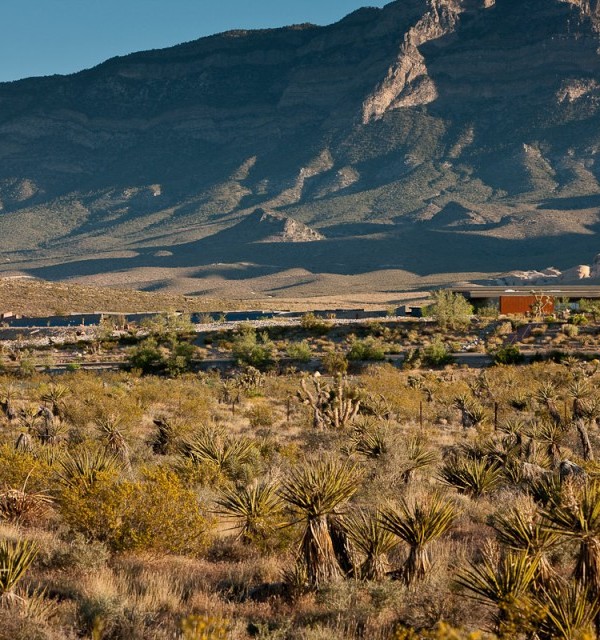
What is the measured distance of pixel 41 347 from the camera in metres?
54.3

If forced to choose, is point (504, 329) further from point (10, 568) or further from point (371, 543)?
point (10, 568)

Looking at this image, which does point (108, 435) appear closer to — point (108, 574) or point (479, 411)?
point (108, 574)

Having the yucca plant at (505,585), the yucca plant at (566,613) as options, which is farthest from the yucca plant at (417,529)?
the yucca plant at (566,613)

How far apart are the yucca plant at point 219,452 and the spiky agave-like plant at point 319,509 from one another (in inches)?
214

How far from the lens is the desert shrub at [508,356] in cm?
4319

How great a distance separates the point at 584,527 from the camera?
866cm

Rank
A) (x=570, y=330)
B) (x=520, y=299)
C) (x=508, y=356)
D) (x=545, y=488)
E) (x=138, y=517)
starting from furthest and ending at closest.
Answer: (x=520, y=299) → (x=570, y=330) → (x=508, y=356) → (x=545, y=488) → (x=138, y=517)

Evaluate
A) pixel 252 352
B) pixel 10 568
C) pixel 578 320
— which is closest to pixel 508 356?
pixel 578 320

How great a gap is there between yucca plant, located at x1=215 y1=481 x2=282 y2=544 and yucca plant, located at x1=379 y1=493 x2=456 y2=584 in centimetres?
206

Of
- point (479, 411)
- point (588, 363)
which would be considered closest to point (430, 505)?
point (479, 411)

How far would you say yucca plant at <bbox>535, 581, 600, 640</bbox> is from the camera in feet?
24.7

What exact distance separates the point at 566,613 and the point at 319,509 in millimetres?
3214

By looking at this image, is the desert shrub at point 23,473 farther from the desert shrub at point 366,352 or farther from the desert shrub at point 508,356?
the desert shrub at point 366,352

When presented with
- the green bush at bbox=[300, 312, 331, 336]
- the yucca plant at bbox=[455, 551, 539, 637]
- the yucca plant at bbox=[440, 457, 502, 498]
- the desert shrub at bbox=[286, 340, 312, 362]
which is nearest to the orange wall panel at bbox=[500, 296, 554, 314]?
the green bush at bbox=[300, 312, 331, 336]
